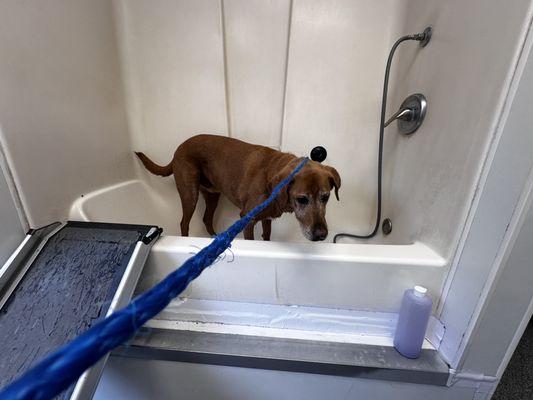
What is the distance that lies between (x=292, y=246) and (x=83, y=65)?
3.45 ft

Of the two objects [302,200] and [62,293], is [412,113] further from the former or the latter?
[62,293]

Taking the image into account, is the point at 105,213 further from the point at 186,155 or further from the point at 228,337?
the point at 228,337

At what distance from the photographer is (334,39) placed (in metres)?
1.21

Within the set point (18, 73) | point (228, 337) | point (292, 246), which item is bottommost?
point (228, 337)

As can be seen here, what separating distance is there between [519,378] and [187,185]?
1618 millimetres

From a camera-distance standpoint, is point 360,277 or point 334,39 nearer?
point 360,277

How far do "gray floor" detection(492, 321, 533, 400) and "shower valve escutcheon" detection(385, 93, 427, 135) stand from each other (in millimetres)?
1025

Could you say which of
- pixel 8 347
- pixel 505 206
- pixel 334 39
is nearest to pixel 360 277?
pixel 505 206

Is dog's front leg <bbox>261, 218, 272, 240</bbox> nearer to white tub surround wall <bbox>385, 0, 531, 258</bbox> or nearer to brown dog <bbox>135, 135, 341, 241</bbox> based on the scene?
brown dog <bbox>135, 135, 341, 241</bbox>

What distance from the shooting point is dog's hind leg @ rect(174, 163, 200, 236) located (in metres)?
1.30

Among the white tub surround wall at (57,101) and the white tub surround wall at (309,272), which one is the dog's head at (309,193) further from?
the white tub surround wall at (57,101)

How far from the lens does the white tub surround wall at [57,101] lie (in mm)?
721

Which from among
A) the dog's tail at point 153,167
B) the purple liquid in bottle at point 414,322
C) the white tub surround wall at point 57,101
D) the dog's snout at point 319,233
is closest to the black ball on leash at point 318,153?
the dog's snout at point 319,233

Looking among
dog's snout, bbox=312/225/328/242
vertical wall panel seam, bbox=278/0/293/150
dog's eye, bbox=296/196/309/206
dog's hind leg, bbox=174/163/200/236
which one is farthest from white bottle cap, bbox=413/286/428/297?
dog's hind leg, bbox=174/163/200/236
